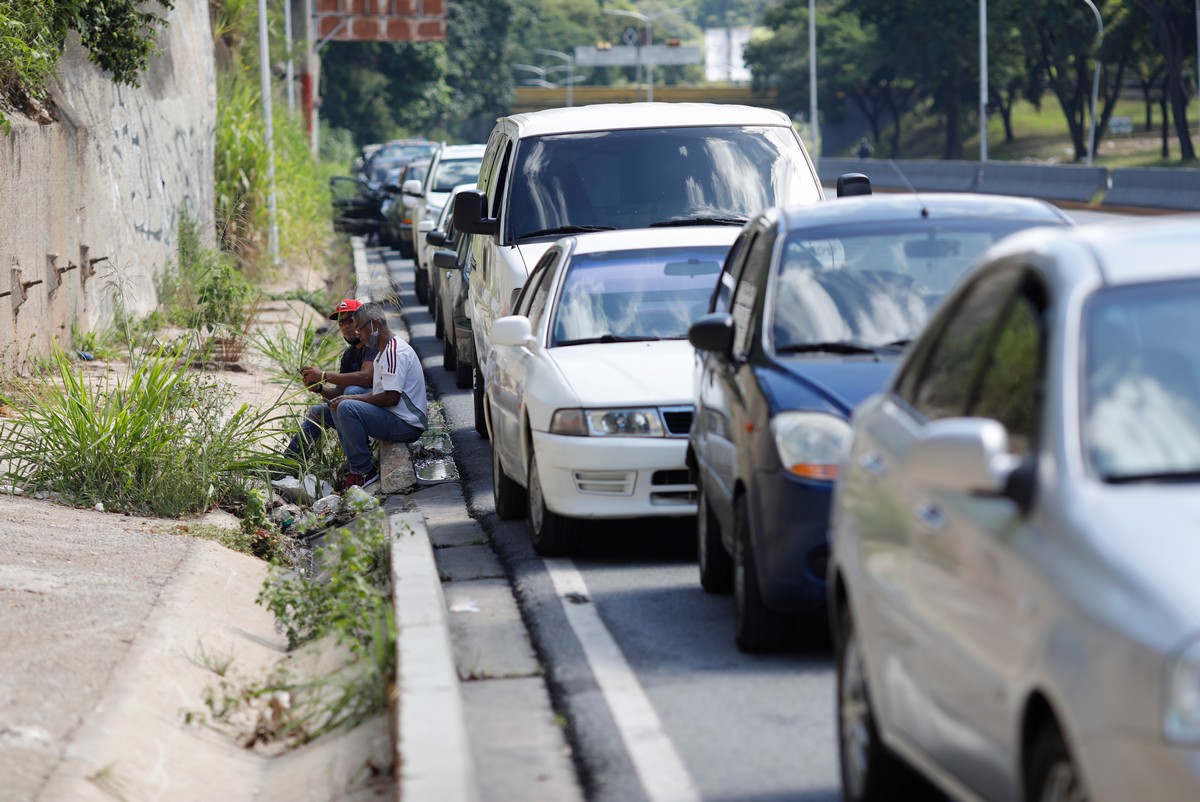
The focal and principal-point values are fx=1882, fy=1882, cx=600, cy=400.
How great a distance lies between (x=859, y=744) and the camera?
4.91 metres

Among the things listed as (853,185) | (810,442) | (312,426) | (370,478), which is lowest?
(370,478)

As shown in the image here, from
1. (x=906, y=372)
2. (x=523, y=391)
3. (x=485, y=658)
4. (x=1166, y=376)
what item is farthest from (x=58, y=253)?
(x=1166, y=376)

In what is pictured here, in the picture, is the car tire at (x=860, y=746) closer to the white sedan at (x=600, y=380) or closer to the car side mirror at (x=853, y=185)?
the white sedan at (x=600, y=380)

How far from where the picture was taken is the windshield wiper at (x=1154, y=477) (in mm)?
3756

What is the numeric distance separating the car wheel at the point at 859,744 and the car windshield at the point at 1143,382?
3.85 ft

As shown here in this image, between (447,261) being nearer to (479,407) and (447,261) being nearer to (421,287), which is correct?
(479,407)

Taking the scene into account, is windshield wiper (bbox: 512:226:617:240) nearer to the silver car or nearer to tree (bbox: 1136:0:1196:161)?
the silver car

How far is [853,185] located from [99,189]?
7.59 meters

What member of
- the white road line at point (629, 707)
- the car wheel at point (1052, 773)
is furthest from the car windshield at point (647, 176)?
the car wheel at point (1052, 773)

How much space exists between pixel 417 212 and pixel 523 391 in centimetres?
1840

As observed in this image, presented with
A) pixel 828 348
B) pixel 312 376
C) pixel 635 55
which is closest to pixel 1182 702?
pixel 828 348

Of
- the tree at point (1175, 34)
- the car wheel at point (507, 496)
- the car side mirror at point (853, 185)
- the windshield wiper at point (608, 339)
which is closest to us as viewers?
the windshield wiper at point (608, 339)

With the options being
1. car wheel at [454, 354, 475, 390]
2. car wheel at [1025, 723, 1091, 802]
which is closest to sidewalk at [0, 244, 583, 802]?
car wheel at [1025, 723, 1091, 802]

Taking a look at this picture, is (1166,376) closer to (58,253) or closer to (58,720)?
(58,720)
